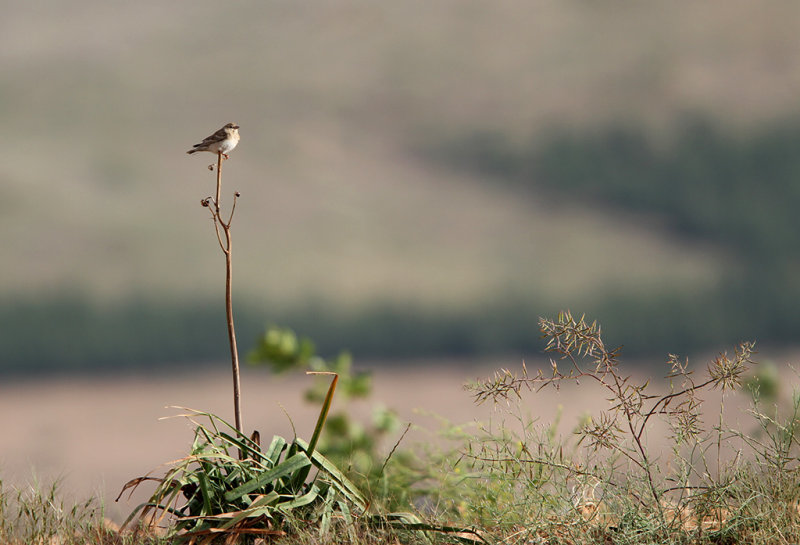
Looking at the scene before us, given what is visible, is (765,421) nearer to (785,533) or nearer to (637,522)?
(785,533)

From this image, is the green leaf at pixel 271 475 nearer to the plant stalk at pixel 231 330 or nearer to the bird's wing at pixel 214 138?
the plant stalk at pixel 231 330

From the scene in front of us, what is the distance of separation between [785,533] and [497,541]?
654 millimetres

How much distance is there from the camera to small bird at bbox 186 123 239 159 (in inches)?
84.2

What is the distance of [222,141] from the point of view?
2.14m

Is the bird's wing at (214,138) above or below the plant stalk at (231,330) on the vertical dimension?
above

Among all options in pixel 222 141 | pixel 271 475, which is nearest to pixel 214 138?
pixel 222 141

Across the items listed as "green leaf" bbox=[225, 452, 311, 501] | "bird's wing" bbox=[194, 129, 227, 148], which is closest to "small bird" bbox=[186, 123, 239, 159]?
"bird's wing" bbox=[194, 129, 227, 148]

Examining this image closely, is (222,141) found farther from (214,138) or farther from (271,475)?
(271,475)

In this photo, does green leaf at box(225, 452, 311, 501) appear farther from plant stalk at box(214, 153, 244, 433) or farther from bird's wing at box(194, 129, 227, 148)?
bird's wing at box(194, 129, 227, 148)

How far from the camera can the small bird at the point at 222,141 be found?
214cm

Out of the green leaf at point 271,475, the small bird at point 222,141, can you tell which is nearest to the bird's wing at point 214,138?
the small bird at point 222,141

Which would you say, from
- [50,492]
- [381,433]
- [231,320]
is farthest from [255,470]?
[381,433]

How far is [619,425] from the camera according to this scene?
1.96 m

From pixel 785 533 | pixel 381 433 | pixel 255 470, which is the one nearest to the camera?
pixel 785 533
